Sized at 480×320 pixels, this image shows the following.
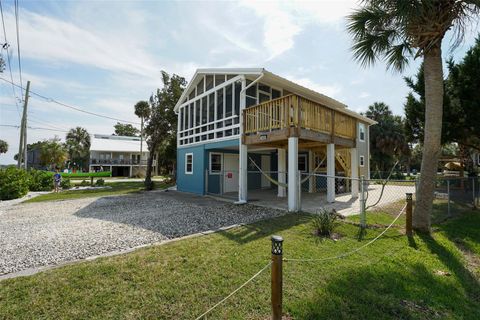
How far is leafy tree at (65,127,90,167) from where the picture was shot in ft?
161

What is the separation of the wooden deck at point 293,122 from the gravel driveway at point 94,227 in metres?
2.84

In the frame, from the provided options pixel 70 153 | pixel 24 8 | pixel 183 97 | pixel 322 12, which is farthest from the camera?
pixel 70 153

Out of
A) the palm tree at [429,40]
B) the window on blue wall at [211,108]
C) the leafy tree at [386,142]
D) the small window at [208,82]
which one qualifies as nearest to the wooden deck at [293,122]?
the window on blue wall at [211,108]

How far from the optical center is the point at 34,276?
3400mm

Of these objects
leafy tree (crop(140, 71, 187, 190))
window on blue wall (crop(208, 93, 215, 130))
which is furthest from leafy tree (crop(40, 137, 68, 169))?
window on blue wall (crop(208, 93, 215, 130))

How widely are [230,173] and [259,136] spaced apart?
489 cm

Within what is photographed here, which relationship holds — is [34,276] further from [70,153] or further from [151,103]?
[70,153]

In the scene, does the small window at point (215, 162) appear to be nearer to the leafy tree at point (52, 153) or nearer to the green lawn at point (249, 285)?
the green lawn at point (249, 285)

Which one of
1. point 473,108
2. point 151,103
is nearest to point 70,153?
point 151,103

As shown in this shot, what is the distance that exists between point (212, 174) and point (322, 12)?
8.86 m

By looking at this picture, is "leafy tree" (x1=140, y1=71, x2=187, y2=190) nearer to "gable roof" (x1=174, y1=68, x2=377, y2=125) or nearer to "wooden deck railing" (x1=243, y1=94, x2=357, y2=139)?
"gable roof" (x1=174, y1=68, x2=377, y2=125)

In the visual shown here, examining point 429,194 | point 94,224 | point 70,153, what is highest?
point 70,153

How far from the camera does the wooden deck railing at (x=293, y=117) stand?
8.42 m

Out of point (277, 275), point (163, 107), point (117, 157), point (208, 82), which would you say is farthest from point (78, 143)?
point (277, 275)
